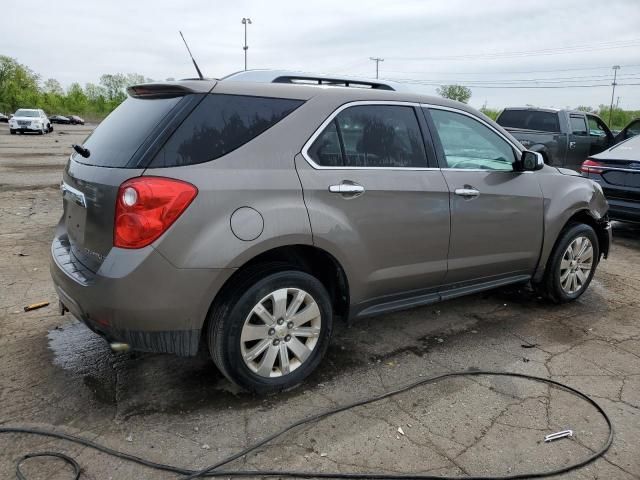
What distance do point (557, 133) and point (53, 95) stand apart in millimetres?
109539

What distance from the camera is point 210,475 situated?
8.02ft

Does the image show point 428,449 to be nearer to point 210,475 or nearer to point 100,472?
point 210,475

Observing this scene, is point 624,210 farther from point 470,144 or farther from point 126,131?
point 126,131

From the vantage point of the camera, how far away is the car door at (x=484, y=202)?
151 inches

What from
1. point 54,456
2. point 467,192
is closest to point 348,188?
point 467,192

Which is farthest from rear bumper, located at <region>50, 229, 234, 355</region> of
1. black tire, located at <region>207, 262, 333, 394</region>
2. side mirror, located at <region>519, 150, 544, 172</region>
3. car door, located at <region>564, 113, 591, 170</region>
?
car door, located at <region>564, 113, 591, 170</region>

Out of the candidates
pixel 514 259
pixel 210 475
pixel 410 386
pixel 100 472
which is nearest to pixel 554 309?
pixel 514 259

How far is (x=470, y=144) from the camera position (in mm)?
4043

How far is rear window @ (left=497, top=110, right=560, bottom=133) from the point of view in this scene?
12.1m

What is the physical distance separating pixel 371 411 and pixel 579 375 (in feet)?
4.92

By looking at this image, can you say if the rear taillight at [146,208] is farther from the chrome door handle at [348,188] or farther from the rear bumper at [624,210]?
the rear bumper at [624,210]

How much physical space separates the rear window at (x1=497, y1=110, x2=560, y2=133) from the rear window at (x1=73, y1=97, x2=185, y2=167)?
10.9 meters

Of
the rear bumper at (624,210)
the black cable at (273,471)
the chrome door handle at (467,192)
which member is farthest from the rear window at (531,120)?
the black cable at (273,471)

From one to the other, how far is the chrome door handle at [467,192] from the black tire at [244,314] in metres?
1.30
